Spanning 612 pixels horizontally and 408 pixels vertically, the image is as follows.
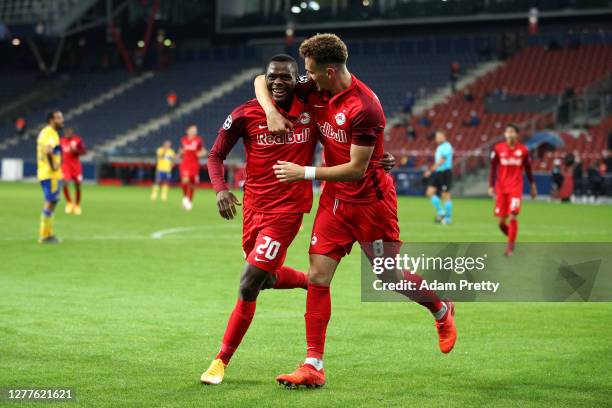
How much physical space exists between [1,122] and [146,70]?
360 inches

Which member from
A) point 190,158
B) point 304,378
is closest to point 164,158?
point 190,158

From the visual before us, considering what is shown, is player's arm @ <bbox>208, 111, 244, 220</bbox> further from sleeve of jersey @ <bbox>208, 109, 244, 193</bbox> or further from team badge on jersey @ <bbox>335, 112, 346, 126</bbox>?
team badge on jersey @ <bbox>335, 112, 346, 126</bbox>

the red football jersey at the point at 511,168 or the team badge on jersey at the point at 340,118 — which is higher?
the team badge on jersey at the point at 340,118

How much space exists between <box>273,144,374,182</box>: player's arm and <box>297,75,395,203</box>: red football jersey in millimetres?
68

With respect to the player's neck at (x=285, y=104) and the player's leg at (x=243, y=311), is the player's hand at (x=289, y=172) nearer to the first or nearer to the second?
the player's neck at (x=285, y=104)

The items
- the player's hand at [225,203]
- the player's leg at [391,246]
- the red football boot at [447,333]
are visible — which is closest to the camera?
the player's hand at [225,203]

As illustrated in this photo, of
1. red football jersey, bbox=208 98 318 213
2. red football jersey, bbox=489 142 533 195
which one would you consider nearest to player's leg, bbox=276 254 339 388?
red football jersey, bbox=208 98 318 213

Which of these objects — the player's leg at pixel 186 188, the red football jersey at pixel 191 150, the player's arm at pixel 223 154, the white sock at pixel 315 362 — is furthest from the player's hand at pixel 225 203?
the red football jersey at pixel 191 150

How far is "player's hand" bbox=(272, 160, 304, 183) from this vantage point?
670 cm

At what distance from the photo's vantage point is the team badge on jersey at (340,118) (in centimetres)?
692

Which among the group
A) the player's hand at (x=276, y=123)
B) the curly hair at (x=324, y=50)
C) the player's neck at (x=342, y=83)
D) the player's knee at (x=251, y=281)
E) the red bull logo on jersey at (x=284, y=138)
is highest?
the curly hair at (x=324, y=50)

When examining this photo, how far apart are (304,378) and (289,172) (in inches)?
53.4

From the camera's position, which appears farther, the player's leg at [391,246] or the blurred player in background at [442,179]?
the blurred player in background at [442,179]

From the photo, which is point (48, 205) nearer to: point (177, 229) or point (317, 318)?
point (177, 229)
